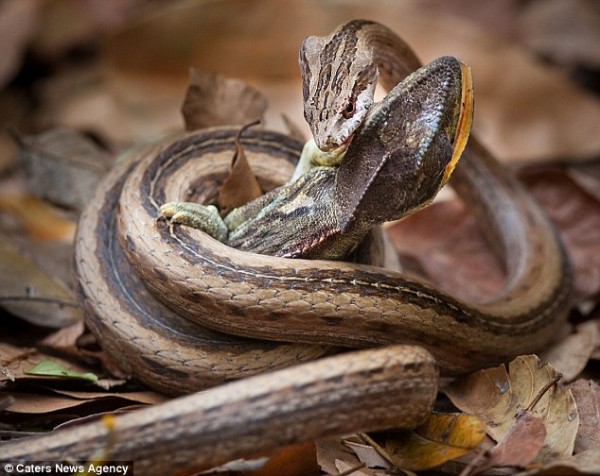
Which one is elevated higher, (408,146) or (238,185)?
(408,146)

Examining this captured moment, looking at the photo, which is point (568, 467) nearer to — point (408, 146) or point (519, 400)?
point (519, 400)

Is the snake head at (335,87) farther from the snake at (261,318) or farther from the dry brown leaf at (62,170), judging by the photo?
the dry brown leaf at (62,170)

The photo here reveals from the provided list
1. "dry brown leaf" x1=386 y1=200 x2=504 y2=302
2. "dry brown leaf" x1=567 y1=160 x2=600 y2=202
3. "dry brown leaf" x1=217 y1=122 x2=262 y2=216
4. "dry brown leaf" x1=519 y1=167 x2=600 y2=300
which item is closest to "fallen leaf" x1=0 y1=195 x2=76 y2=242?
"dry brown leaf" x1=217 y1=122 x2=262 y2=216

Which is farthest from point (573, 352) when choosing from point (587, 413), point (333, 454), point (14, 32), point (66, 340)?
point (14, 32)

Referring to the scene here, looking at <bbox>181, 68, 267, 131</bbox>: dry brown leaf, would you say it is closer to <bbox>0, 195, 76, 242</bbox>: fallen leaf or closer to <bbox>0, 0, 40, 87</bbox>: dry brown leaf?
<bbox>0, 195, 76, 242</bbox>: fallen leaf

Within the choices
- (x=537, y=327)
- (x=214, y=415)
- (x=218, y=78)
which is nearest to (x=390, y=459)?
(x=214, y=415)

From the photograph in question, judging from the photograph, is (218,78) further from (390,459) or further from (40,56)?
(40,56)

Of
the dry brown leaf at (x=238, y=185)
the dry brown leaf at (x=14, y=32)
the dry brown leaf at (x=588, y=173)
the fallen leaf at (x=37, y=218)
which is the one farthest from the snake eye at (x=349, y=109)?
the dry brown leaf at (x=14, y=32)

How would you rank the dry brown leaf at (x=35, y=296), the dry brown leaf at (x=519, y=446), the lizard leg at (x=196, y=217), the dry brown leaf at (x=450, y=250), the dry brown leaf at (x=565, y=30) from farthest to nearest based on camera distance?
the dry brown leaf at (x=565, y=30)
the dry brown leaf at (x=450, y=250)
the dry brown leaf at (x=35, y=296)
the lizard leg at (x=196, y=217)
the dry brown leaf at (x=519, y=446)
